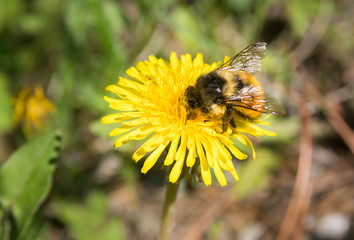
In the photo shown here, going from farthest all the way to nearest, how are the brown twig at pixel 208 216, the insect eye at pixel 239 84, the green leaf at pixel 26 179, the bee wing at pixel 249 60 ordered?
the brown twig at pixel 208 216
the green leaf at pixel 26 179
the bee wing at pixel 249 60
the insect eye at pixel 239 84

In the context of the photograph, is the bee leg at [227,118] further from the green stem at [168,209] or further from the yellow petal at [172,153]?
the green stem at [168,209]

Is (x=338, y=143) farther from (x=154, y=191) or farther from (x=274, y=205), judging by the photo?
(x=154, y=191)

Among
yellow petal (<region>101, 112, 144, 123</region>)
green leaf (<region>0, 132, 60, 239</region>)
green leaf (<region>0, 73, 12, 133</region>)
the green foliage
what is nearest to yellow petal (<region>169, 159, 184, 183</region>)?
yellow petal (<region>101, 112, 144, 123</region>)

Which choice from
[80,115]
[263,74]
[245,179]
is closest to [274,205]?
[245,179]

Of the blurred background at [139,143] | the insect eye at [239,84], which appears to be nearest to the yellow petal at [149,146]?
the insect eye at [239,84]

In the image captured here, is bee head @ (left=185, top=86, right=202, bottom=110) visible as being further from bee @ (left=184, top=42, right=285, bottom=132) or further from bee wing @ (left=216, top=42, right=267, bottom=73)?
bee wing @ (left=216, top=42, right=267, bottom=73)

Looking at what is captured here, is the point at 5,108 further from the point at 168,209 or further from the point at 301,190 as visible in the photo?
the point at 301,190

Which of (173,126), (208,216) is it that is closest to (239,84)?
(173,126)
